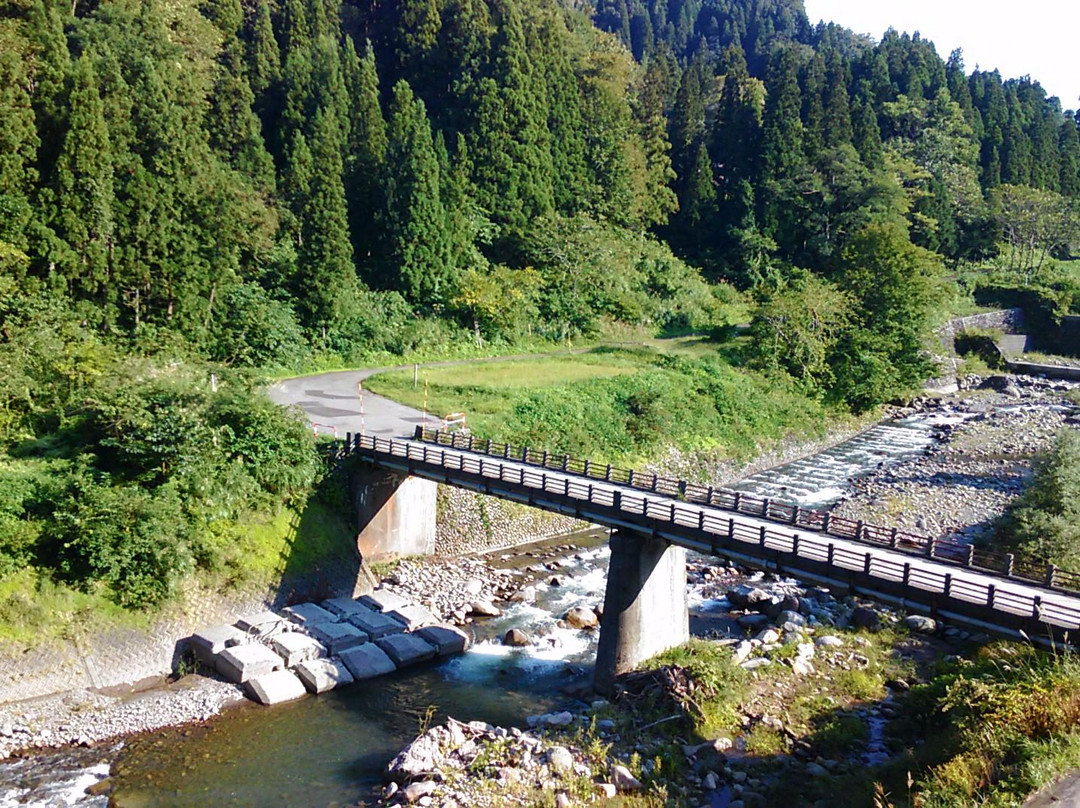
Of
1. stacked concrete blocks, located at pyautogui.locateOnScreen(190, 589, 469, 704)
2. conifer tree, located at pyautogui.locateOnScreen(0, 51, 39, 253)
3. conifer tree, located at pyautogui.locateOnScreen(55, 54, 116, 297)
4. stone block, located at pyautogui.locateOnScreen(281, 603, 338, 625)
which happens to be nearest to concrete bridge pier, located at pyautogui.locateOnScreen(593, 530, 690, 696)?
stacked concrete blocks, located at pyautogui.locateOnScreen(190, 589, 469, 704)

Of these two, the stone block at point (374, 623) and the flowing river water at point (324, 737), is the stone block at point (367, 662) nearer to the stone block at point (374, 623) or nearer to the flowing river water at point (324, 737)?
the flowing river water at point (324, 737)

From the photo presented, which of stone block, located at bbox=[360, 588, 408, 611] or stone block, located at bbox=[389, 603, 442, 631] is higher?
stone block, located at bbox=[360, 588, 408, 611]

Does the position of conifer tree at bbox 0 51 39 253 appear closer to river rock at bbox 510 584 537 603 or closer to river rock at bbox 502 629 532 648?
river rock at bbox 510 584 537 603

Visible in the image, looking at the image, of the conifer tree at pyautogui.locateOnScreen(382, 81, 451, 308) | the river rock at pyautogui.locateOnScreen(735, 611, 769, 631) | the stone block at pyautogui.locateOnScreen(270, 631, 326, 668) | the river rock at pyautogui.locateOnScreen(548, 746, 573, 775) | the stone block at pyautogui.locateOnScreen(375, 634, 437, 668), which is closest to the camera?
the river rock at pyautogui.locateOnScreen(548, 746, 573, 775)

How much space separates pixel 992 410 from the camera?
180ft

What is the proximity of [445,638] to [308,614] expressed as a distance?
13.9ft

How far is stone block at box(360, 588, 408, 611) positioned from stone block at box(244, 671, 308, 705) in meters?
4.74

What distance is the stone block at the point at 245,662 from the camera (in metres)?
20.9

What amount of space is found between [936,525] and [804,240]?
50089 millimetres

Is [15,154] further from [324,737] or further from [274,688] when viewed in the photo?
[324,737]

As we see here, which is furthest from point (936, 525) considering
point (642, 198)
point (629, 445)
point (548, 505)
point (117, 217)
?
point (642, 198)

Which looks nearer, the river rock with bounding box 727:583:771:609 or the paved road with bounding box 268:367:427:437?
the river rock with bounding box 727:583:771:609

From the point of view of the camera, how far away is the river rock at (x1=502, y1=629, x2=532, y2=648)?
23.8 metres

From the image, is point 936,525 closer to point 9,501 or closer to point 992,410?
point 992,410
